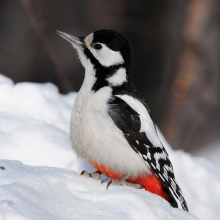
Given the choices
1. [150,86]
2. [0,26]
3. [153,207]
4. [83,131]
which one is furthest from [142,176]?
[0,26]

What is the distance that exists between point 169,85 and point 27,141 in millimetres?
3763

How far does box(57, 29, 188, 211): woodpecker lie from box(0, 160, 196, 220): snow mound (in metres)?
0.37

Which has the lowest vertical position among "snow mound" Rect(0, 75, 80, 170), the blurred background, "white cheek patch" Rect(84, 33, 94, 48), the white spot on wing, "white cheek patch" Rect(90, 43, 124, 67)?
"snow mound" Rect(0, 75, 80, 170)

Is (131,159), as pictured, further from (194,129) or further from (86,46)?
(194,129)

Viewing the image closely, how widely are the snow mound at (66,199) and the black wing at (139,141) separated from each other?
500 millimetres

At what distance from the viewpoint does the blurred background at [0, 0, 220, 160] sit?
7188mm

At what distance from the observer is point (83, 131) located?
138 inches

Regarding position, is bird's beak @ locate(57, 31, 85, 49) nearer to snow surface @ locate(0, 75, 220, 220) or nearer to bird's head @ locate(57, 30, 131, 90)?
bird's head @ locate(57, 30, 131, 90)

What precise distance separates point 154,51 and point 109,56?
5.00 metres

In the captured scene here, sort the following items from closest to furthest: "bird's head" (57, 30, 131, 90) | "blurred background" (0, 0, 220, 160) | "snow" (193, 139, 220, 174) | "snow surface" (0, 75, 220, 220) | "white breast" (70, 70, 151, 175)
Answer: "snow surface" (0, 75, 220, 220), "white breast" (70, 70, 151, 175), "bird's head" (57, 30, 131, 90), "snow" (193, 139, 220, 174), "blurred background" (0, 0, 220, 160)

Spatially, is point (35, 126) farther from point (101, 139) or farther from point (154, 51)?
point (154, 51)

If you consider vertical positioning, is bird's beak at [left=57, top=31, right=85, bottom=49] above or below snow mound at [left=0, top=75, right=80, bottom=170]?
above

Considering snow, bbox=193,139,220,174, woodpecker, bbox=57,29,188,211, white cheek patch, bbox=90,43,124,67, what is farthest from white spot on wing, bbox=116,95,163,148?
snow, bbox=193,139,220,174

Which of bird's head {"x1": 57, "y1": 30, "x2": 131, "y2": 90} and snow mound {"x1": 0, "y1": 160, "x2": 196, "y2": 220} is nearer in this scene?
snow mound {"x1": 0, "y1": 160, "x2": 196, "y2": 220}
